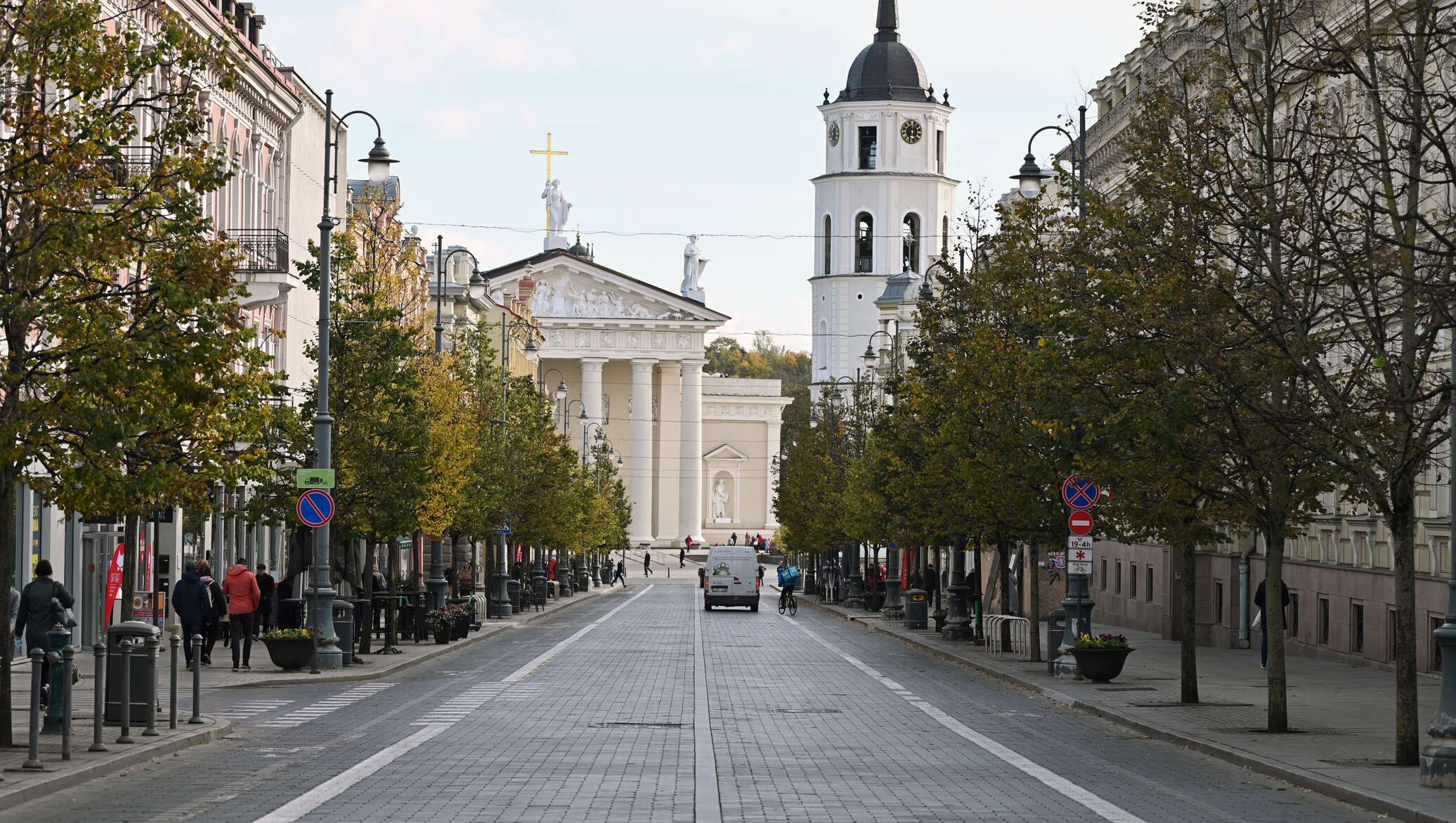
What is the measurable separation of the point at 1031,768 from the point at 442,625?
25263mm

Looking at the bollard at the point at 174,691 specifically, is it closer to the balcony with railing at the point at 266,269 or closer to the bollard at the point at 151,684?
the bollard at the point at 151,684

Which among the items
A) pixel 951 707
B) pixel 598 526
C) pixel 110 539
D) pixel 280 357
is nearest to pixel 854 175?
pixel 598 526

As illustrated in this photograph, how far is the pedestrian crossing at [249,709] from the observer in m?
23.9

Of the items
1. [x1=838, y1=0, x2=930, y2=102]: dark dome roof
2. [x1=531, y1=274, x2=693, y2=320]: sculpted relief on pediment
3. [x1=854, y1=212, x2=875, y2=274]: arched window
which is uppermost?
[x1=838, y1=0, x2=930, y2=102]: dark dome roof

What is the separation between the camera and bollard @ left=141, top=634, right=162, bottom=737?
19.7 meters

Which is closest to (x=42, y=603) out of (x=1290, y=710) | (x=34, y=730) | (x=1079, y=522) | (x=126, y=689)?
(x=126, y=689)

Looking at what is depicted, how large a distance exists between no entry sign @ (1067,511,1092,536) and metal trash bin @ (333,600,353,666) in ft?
37.0

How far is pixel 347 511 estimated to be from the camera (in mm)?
35188

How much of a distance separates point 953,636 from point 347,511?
15.0m

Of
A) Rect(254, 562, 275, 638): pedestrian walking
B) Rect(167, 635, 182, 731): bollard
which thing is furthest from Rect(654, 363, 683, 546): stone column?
Rect(167, 635, 182, 731): bollard

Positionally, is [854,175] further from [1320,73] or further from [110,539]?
[1320,73]

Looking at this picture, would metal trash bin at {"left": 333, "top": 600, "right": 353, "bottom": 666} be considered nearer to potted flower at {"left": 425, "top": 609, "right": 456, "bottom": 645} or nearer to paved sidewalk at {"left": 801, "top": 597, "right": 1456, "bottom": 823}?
potted flower at {"left": 425, "top": 609, "right": 456, "bottom": 645}

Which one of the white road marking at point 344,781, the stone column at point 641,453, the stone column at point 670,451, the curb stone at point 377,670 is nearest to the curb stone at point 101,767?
the white road marking at point 344,781

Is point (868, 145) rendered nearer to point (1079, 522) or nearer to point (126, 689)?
point (1079, 522)
